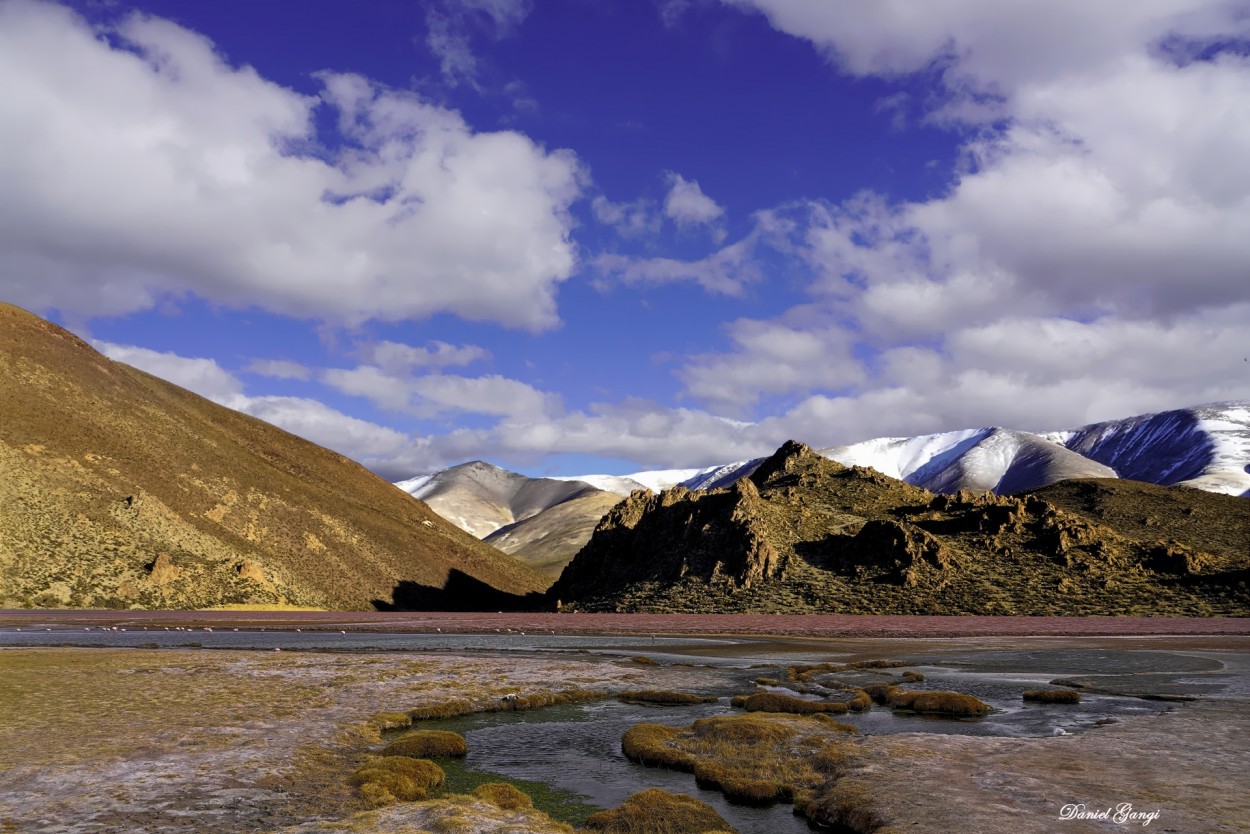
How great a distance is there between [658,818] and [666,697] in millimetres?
17627

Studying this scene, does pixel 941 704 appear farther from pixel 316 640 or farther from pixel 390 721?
pixel 316 640

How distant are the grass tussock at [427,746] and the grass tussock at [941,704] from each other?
54.6ft

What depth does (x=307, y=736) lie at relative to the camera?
926 inches

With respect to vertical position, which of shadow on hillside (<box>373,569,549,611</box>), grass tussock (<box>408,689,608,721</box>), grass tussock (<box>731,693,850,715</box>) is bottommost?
shadow on hillside (<box>373,569,549,611</box>)

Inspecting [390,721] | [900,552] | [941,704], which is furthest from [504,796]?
[900,552]

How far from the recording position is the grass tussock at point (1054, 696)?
30891 millimetres

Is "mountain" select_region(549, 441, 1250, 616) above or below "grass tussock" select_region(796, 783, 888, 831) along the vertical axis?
above

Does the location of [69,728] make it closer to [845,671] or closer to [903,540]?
[845,671]

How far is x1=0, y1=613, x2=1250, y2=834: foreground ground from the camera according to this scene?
604 inches

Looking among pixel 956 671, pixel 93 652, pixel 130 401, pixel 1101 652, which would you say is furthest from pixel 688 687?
pixel 130 401

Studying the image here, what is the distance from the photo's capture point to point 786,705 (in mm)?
29469

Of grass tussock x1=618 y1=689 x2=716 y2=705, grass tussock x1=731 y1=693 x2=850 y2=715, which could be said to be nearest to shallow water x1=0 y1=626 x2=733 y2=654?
grass tussock x1=618 y1=689 x2=716 y2=705

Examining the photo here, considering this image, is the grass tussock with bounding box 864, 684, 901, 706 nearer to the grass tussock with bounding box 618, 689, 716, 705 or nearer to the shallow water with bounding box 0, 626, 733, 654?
the grass tussock with bounding box 618, 689, 716, 705

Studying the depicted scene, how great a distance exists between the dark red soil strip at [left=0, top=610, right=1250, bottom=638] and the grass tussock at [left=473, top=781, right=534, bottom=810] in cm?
5636
